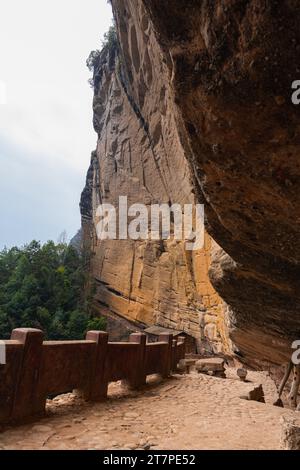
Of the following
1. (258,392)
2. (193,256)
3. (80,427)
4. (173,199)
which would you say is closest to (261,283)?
(258,392)

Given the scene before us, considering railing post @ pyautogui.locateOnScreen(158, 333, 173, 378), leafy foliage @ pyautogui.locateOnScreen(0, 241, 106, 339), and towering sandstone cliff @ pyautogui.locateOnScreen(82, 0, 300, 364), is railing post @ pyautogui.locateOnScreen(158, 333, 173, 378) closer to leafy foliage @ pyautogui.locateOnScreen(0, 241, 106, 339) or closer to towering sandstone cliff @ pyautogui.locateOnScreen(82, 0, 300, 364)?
towering sandstone cliff @ pyautogui.locateOnScreen(82, 0, 300, 364)

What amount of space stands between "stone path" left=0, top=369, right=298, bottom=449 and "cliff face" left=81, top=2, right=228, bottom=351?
40.6ft

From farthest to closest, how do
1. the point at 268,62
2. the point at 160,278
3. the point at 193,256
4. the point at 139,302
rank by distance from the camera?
the point at 139,302 → the point at 160,278 → the point at 193,256 → the point at 268,62

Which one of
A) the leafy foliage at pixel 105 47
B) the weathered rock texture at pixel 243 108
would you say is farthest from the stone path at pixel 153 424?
the leafy foliage at pixel 105 47

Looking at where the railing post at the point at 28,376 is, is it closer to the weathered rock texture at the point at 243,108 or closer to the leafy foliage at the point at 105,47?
the weathered rock texture at the point at 243,108

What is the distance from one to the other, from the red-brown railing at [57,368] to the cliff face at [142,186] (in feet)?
42.2

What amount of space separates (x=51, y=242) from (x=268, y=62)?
109 feet

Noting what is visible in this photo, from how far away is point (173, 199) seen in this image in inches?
905

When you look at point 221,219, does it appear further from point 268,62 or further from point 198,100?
point 268,62

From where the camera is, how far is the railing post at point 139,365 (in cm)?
777

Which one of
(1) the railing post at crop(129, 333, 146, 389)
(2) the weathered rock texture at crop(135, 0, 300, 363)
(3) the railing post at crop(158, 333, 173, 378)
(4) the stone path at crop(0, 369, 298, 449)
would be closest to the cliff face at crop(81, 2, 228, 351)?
(3) the railing post at crop(158, 333, 173, 378)

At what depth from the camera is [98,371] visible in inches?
247

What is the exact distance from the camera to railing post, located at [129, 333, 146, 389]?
777 cm

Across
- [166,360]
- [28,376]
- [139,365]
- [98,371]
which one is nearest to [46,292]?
[166,360]
